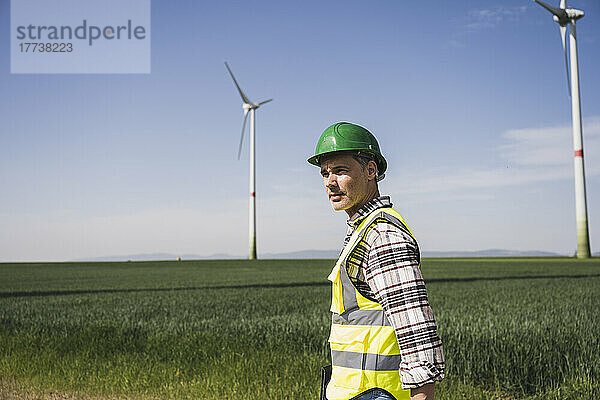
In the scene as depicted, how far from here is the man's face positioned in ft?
9.67

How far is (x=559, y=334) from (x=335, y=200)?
868 centimetres

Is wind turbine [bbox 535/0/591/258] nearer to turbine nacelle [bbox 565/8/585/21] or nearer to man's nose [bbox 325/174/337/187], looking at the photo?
turbine nacelle [bbox 565/8/585/21]

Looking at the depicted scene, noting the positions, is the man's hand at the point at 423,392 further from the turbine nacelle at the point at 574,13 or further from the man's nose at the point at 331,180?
the turbine nacelle at the point at 574,13

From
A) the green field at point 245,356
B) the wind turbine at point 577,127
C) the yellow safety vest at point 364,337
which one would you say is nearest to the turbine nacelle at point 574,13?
the wind turbine at point 577,127

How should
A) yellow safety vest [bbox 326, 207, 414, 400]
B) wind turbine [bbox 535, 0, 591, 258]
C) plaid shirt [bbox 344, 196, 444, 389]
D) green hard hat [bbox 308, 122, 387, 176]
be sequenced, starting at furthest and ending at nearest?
wind turbine [bbox 535, 0, 591, 258] < green hard hat [bbox 308, 122, 387, 176] < yellow safety vest [bbox 326, 207, 414, 400] < plaid shirt [bbox 344, 196, 444, 389]

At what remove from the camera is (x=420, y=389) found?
252 cm

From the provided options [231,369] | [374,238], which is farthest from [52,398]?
[374,238]

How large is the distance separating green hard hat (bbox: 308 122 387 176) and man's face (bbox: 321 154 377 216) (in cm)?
6

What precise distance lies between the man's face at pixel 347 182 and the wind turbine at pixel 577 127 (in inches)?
1933

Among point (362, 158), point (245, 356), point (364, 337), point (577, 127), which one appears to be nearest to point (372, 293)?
point (364, 337)

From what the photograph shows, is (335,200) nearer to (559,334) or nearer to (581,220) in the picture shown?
(559,334)

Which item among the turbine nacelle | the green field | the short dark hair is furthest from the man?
the turbine nacelle

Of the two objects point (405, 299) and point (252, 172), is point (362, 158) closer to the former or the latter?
point (405, 299)

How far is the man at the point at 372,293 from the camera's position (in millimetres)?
2537
